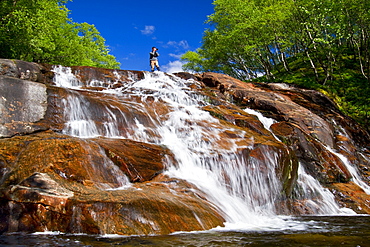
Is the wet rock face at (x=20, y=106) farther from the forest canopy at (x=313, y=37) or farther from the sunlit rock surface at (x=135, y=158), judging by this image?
the forest canopy at (x=313, y=37)

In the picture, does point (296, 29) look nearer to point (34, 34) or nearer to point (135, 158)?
point (34, 34)

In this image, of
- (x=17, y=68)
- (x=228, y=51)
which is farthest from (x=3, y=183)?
(x=228, y=51)

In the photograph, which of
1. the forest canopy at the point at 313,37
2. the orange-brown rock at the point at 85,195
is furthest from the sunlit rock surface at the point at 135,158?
the forest canopy at the point at 313,37

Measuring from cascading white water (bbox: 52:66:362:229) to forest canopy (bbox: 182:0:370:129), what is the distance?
13015 millimetres

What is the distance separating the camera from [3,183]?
5.45 meters

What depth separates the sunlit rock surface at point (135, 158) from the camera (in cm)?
483

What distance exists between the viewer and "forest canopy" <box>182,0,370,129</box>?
19.6 m

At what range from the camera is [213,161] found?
8609 millimetres

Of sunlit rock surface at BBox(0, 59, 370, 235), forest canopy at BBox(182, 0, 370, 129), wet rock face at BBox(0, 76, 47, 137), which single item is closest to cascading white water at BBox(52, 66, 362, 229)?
sunlit rock surface at BBox(0, 59, 370, 235)

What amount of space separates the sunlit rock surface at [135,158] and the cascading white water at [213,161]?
0.06 m

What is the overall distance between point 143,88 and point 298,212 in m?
10.1

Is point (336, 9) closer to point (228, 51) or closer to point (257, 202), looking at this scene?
point (228, 51)

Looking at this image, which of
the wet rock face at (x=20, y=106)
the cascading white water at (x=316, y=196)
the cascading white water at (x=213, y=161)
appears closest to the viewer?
the cascading white water at (x=213, y=161)

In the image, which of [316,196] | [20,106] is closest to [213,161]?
Result: [316,196]
